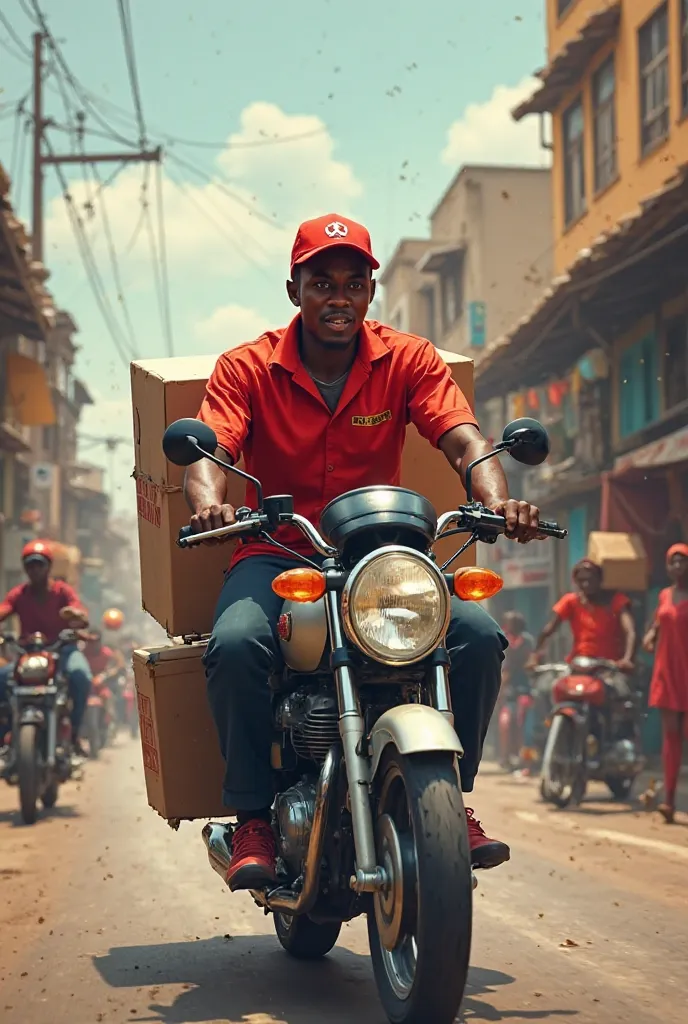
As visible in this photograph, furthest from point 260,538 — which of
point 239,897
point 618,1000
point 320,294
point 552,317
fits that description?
point 552,317

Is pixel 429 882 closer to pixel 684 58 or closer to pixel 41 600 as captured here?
pixel 41 600

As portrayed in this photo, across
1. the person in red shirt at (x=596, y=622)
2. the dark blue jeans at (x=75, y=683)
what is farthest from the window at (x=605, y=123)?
the dark blue jeans at (x=75, y=683)

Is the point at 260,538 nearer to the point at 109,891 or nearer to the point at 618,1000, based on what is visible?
the point at 618,1000

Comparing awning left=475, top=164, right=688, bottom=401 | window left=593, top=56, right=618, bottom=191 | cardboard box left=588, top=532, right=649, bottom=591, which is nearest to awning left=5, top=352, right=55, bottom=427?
awning left=475, top=164, right=688, bottom=401

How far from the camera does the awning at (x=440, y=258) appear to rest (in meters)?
39.8

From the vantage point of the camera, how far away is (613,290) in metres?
19.0

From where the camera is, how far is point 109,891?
729cm

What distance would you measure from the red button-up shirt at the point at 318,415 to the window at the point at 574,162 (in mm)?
20019

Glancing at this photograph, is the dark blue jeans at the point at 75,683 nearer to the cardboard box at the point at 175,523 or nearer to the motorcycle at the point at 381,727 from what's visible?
the cardboard box at the point at 175,523

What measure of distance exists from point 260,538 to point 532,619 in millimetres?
27822

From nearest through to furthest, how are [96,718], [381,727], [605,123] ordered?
[381,727] < [96,718] < [605,123]

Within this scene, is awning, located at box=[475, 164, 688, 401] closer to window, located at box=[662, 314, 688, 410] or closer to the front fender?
window, located at box=[662, 314, 688, 410]

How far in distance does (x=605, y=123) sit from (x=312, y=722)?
791 inches

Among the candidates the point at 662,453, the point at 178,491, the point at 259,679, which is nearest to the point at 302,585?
the point at 259,679
